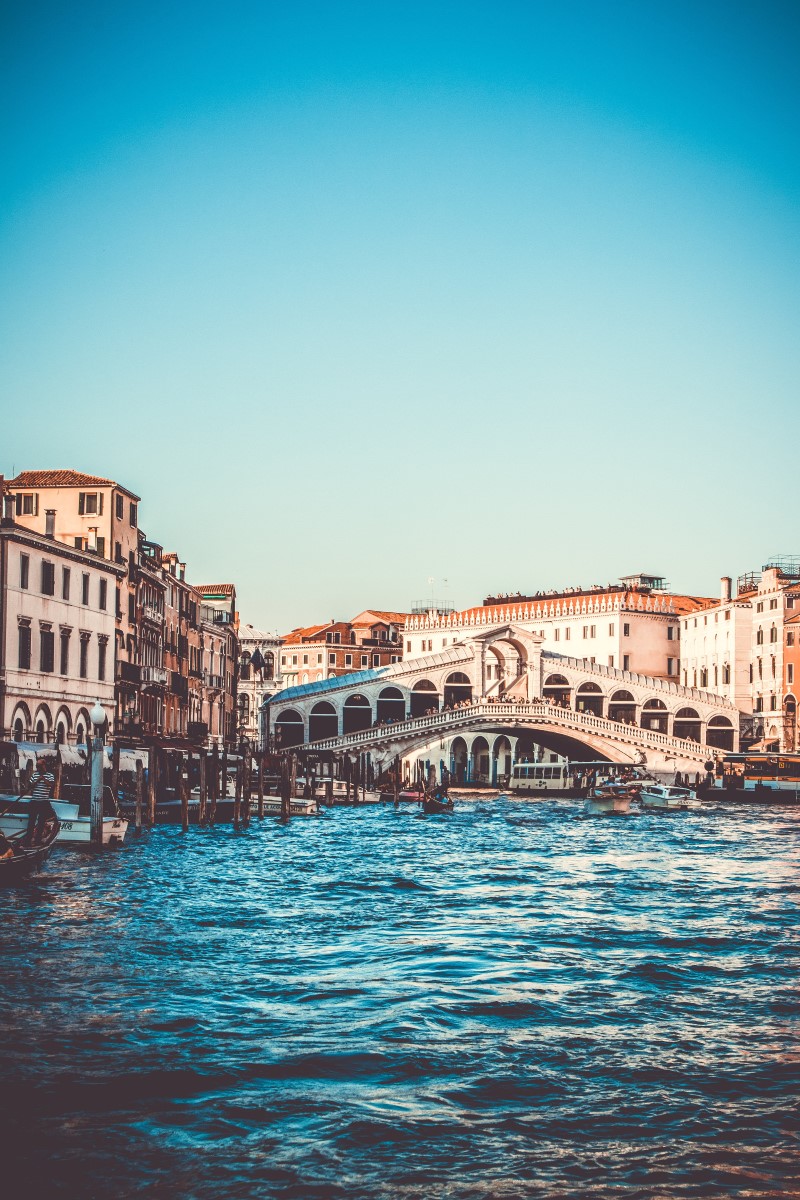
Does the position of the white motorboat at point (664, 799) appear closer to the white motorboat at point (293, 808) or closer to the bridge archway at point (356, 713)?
the white motorboat at point (293, 808)

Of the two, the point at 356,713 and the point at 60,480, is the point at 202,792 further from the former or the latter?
the point at 356,713

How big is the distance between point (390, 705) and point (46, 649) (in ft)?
117

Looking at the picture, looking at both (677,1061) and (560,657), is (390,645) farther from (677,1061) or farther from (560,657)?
(677,1061)

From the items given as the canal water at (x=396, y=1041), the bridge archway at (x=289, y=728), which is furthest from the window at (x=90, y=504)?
the bridge archway at (x=289, y=728)

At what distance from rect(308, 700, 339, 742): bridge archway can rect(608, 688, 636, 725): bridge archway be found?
13732 mm

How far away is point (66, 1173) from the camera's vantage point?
7.43 m

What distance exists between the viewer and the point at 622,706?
233 feet

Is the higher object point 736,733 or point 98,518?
point 98,518

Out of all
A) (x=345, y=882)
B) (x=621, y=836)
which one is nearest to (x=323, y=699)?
(x=621, y=836)

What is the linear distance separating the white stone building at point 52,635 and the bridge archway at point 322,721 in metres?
25.6

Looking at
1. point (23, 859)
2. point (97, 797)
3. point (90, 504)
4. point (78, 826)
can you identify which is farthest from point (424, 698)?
point (23, 859)

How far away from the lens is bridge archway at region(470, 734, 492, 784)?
78.2 m

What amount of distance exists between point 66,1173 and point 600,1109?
129 inches

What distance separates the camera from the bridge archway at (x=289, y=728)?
2650 inches
